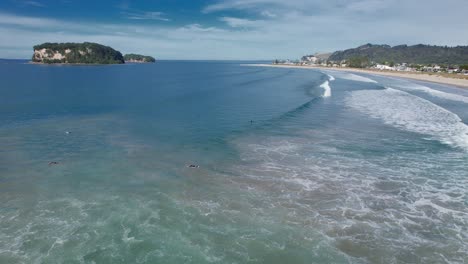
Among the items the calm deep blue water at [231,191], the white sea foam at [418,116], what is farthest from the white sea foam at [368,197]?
the white sea foam at [418,116]

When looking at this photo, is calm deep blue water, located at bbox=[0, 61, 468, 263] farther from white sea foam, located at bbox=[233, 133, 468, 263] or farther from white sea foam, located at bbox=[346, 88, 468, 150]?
white sea foam, located at bbox=[346, 88, 468, 150]

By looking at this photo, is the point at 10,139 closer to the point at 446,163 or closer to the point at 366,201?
the point at 366,201

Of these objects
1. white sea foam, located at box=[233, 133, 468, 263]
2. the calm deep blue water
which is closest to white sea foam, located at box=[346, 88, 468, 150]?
the calm deep blue water

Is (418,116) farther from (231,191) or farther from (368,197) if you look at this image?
(231,191)

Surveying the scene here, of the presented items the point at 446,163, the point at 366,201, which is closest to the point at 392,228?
the point at 366,201

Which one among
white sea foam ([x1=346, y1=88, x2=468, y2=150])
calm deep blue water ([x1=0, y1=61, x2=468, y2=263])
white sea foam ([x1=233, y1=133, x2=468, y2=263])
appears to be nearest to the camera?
calm deep blue water ([x1=0, y1=61, x2=468, y2=263])

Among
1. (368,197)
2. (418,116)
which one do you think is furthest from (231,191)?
(418,116)
